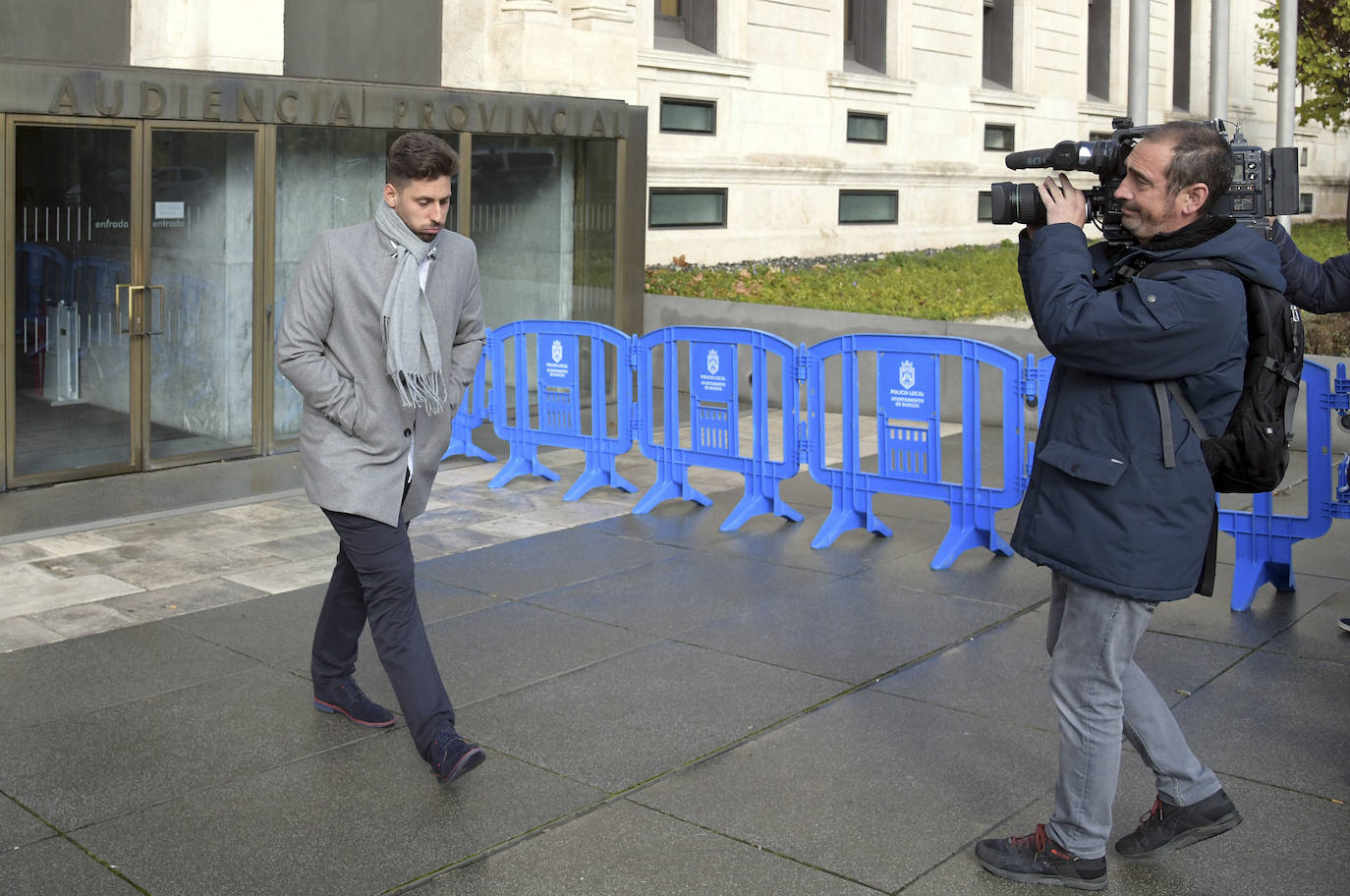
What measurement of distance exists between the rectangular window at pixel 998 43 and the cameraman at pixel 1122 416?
70.0 feet

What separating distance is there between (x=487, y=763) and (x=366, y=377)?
135cm

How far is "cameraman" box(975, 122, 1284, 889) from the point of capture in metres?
3.77

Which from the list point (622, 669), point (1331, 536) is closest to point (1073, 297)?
point (622, 669)

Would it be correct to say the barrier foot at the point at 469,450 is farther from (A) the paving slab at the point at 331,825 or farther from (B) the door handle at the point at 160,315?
(A) the paving slab at the point at 331,825

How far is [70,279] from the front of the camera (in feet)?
31.9

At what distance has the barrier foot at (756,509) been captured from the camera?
8.77 meters

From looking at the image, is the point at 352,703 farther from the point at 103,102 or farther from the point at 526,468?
the point at 103,102

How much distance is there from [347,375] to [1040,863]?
257 centimetres

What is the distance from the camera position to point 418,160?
471 cm

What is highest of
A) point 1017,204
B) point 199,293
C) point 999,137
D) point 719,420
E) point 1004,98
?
point 1004,98

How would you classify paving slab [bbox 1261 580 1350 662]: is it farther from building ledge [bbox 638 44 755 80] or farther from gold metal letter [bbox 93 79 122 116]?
building ledge [bbox 638 44 755 80]

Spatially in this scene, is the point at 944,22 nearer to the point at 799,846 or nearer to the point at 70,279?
the point at 70,279

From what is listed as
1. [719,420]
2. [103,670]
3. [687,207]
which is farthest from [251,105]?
[687,207]

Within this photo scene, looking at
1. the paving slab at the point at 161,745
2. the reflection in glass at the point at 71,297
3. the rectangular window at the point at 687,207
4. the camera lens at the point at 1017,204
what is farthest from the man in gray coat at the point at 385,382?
the rectangular window at the point at 687,207
